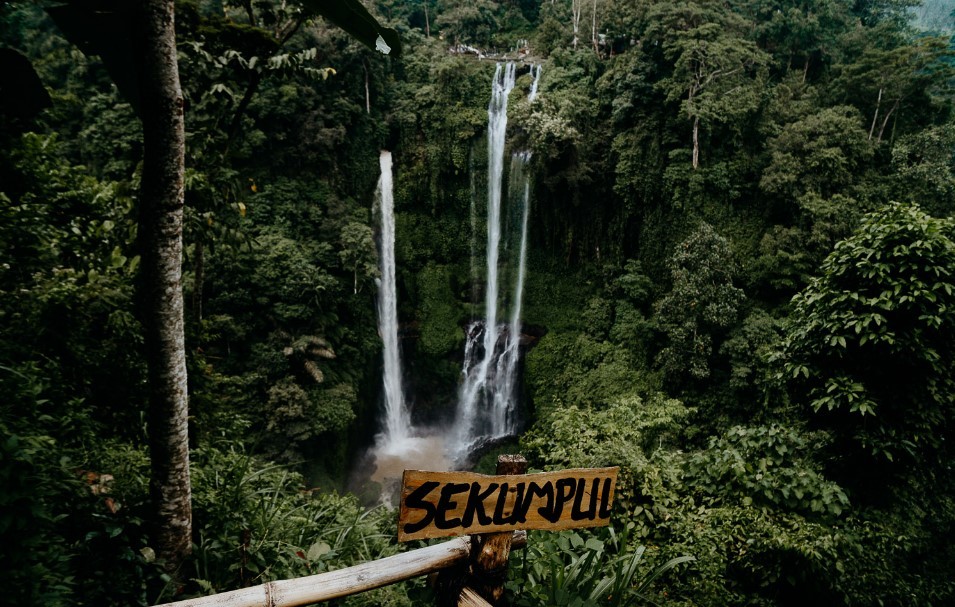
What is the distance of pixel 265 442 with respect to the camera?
9.73 m

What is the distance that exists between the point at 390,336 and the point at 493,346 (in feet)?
10.5

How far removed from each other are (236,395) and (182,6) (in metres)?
7.38

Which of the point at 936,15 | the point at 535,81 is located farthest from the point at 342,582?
the point at 936,15

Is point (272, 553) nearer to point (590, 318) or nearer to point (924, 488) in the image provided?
point (924, 488)

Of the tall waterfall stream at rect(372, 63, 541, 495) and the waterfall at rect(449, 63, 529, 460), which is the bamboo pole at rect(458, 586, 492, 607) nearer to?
the tall waterfall stream at rect(372, 63, 541, 495)

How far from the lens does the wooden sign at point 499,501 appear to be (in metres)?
1.41

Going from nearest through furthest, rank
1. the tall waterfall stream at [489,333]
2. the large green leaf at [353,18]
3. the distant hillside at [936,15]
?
the large green leaf at [353,18]
the tall waterfall stream at [489,333]
the distant hillside at [936,15]

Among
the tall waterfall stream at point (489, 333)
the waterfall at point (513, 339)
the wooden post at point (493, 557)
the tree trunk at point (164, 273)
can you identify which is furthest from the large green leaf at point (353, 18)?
the waterfall at point (513, 339)

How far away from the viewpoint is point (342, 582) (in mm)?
1474

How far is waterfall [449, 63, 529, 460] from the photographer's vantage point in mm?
14656

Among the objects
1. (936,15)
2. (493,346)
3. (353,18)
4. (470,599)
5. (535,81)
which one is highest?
(936,15)

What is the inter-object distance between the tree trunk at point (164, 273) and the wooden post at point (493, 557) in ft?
4.56

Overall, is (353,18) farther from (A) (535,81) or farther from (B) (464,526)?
(A) (535,81)

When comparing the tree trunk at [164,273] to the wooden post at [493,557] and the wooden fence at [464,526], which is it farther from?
the wooden post at [493,557]
